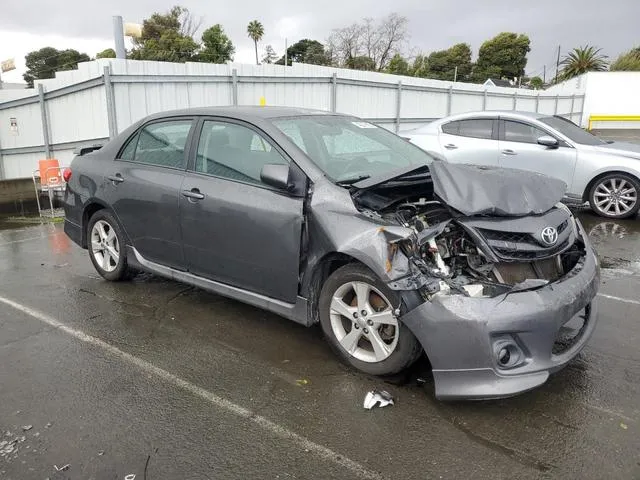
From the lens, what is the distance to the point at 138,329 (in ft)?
13.9

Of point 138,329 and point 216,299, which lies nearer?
point 138,329

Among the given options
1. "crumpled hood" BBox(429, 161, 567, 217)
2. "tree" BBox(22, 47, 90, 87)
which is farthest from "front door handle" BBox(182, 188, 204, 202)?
"tree" BBox(22, 47, 90, 87)

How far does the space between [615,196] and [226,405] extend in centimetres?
713

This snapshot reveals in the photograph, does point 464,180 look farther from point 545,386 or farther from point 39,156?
point 39,156

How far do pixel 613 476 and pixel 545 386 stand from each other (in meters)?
0.82

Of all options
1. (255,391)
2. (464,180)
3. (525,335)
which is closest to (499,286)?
(525,335)

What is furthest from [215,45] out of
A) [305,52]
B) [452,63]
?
[452,63]

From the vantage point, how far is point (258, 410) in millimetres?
3061

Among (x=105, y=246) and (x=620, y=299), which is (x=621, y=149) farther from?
(x=105, y=246)

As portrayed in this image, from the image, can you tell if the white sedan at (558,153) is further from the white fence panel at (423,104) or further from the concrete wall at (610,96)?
the concrete wall at (610,96)

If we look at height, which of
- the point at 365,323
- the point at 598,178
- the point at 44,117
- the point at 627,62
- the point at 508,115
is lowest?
the point at 365,323

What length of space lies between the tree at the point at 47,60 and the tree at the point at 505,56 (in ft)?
160

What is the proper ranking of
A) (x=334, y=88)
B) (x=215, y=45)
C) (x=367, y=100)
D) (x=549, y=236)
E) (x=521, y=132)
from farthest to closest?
(x=215, y=45), (x=367, y=100), (x=334, y=88), (x=521, y=132), (x=549, y=236)

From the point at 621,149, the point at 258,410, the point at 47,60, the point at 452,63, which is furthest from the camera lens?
the point at 47,60
